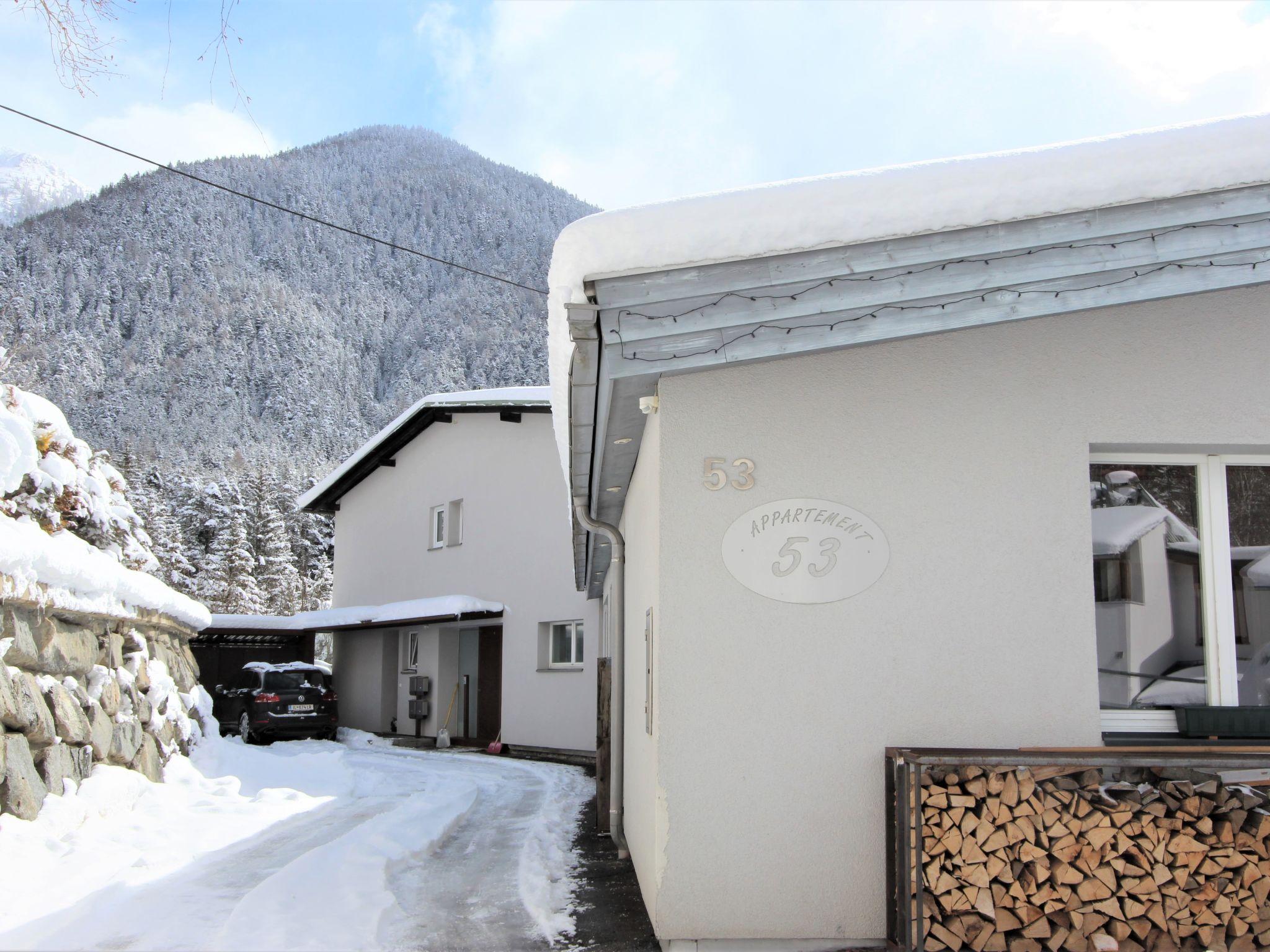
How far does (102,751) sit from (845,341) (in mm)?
6330

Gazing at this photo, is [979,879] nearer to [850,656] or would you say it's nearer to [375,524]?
[850,656]

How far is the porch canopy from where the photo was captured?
17797mm

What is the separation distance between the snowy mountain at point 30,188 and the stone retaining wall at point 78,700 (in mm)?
82045

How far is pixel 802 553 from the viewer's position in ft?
14.7

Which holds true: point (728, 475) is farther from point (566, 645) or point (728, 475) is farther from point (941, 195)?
point (566, 645)

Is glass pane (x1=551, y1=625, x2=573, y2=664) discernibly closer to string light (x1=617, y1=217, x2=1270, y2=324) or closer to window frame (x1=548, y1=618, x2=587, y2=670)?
window frame (x1=548, y1=618, x2=587, y2=670)

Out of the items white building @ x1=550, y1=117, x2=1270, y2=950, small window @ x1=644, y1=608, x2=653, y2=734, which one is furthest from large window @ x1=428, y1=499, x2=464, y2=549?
white building @ x1=550, y1=117, x2=1270, y2=950

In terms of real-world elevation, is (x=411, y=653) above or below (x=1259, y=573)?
below

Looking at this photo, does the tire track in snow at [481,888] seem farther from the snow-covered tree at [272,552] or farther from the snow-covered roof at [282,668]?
the snow-covered tree at [272,552]

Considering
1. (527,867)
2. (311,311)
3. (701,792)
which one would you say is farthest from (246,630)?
(311,311)

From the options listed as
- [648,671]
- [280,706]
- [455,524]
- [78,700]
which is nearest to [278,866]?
[78,700]

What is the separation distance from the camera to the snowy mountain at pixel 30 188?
323ft

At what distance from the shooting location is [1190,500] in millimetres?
4852

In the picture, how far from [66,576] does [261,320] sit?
93.5 metres
